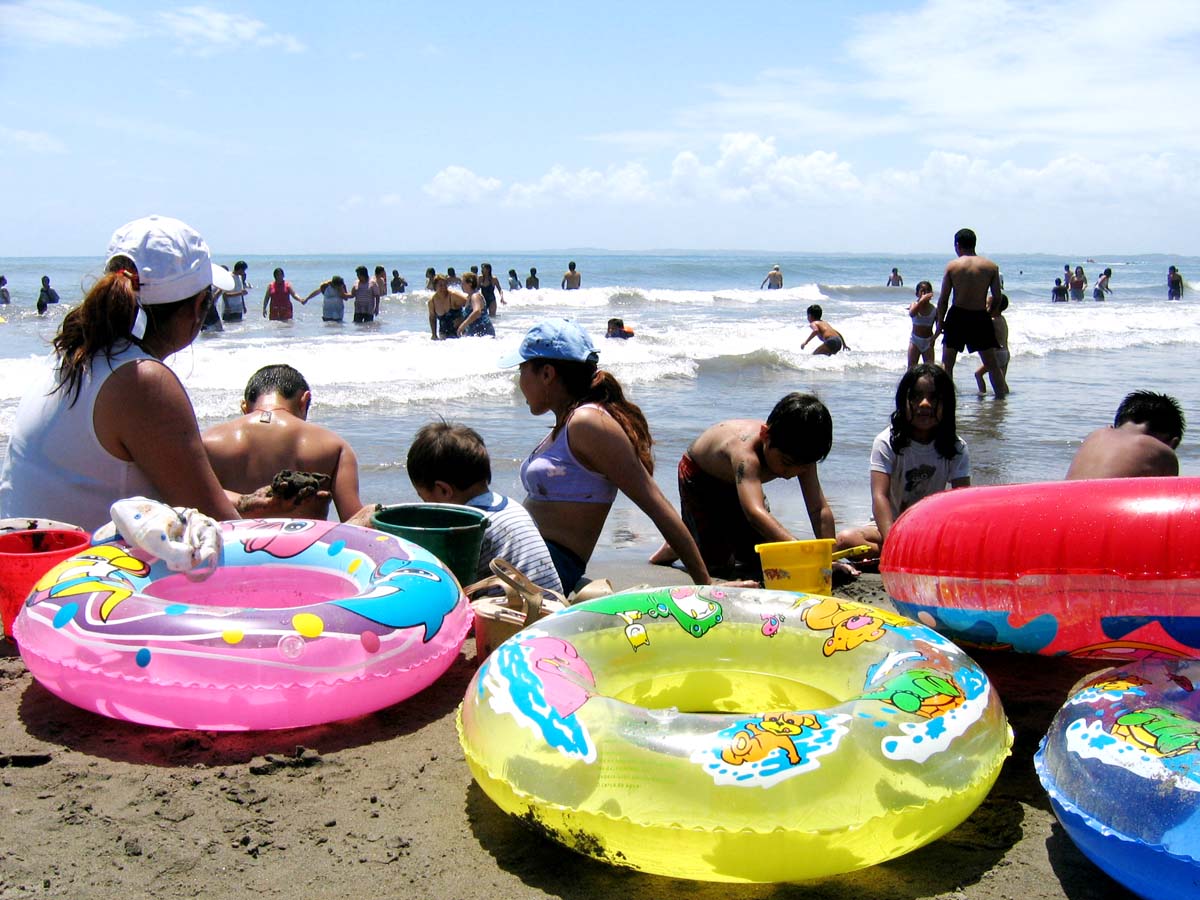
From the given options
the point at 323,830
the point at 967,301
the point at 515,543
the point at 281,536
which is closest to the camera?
the point at 323,830

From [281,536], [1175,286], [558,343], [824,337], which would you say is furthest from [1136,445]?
[1175,286]

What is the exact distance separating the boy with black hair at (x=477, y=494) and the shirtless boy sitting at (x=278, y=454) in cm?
43

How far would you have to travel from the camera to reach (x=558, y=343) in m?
4.22

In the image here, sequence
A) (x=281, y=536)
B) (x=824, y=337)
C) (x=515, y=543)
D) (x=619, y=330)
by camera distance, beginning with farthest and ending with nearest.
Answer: (x=619, y=330), (x=824, y=337), (x=515, y=543), (x=281, y=536)

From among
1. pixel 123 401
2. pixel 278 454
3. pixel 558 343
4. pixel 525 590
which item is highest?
pixel 558 343

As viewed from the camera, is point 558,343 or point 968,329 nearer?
point 558,343

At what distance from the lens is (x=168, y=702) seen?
2869 millimetres

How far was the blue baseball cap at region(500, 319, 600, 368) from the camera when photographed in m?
4.21

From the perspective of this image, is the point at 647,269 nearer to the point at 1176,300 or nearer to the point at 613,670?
the point at 1176,300

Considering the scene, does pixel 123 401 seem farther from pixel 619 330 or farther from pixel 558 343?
pixel 619 330

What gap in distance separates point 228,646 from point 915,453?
3400 millimetres

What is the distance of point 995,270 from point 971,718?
9.32 m

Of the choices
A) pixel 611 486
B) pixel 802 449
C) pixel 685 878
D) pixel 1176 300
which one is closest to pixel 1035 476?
pixel 802 449

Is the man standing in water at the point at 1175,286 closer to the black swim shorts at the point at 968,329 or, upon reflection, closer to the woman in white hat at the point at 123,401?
the black swim shorts at the point at 968,329
